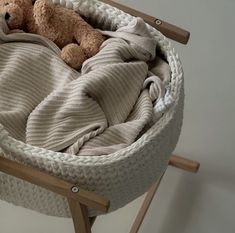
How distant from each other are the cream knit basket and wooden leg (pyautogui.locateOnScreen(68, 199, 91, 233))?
3 cm

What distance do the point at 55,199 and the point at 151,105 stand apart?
240 millimetres

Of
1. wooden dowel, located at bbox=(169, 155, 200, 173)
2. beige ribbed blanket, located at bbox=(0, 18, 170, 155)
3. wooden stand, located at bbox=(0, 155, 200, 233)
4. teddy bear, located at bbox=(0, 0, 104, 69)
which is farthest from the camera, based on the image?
wooden dowel, located at bbox=(169, 155, 200, 173)

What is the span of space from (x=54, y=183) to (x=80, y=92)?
19 centimetres

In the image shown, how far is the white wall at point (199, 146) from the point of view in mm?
1356

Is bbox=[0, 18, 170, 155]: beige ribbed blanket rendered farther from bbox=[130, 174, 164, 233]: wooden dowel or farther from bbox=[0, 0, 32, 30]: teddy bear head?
bbox=[130, 174, 164, 233]: wooden dowel

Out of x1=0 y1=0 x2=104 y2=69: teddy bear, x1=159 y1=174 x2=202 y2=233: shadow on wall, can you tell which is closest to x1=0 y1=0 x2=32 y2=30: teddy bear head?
x1=0 y1=0 x2=104 y2=69: teddy bear

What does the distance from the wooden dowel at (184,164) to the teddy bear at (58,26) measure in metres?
0.46

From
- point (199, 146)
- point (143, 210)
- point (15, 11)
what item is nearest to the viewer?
point (15, 11)

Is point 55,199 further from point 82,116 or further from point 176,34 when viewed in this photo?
point 176,34

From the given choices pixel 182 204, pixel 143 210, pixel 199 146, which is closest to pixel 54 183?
pixel 143 210

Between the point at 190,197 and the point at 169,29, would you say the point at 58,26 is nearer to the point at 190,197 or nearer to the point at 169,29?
the point at 169,29

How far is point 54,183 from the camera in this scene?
2.79ft

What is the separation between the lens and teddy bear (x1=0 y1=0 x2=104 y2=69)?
1091mm

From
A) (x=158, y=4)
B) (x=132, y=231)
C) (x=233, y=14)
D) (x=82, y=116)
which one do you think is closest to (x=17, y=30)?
(x=82, y=116)
